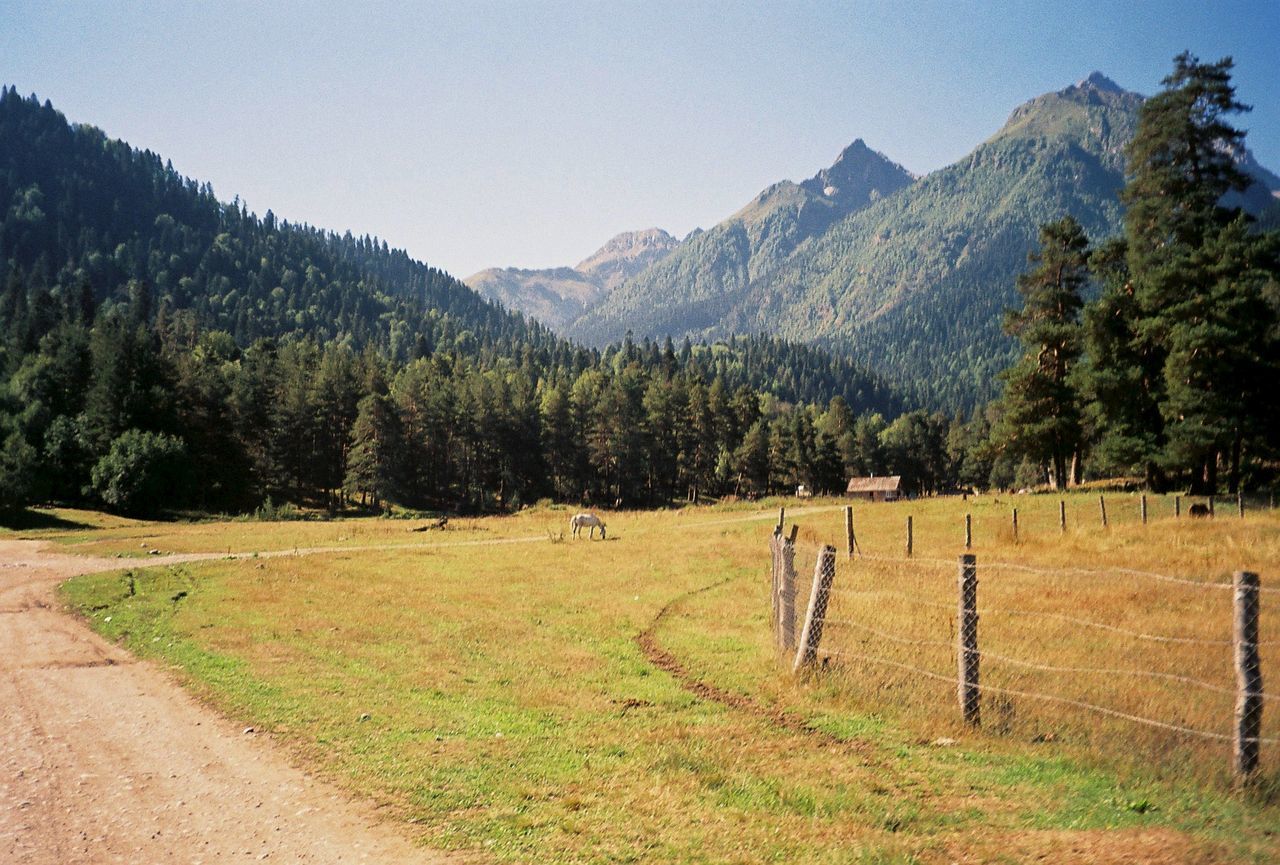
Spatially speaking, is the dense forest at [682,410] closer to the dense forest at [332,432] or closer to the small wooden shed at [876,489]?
the dense forest at [332,432]

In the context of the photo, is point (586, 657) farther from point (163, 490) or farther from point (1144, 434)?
point (163, 490)

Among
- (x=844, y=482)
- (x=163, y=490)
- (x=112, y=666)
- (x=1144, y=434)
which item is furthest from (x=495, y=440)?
(x=112, y=666)

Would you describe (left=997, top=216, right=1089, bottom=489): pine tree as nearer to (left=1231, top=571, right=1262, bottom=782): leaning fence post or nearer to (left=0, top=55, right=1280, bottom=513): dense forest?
(left=0, top=55, right=1280, bottom=513): dense forest

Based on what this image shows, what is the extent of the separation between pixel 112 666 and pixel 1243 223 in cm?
5626

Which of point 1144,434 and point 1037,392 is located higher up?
point 1037,392

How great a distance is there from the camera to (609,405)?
3957 inches

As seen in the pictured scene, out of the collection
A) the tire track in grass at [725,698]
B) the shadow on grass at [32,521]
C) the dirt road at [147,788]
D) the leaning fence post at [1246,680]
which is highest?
the leaning fence post at [1246,680]

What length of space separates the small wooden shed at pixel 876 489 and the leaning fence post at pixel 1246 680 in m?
92.6

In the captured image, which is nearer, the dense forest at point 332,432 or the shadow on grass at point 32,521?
the shadow on grass at point 32,521

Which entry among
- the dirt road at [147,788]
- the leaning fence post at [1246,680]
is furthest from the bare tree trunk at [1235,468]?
the dirt road at [147,788]

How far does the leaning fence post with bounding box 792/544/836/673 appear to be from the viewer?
12570 millimetres

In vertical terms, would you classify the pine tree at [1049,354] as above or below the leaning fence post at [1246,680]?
above

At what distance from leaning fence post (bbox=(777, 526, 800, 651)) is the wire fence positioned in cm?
2

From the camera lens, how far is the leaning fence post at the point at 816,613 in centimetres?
1257
